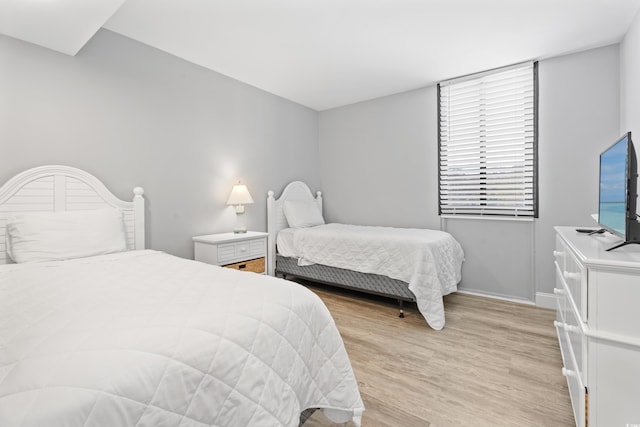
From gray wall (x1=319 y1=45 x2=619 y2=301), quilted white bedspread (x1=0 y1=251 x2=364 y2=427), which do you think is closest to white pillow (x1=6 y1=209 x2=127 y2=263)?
quilted white bedspread (x1=0 y1=251 x2=364 y2=427)

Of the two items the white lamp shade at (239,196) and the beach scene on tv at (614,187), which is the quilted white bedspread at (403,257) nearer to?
the white lamp shade at (239,196)

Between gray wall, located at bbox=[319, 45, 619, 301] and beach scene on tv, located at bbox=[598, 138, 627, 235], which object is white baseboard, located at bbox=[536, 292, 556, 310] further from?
beach scene on tv, located at bbox=[598, 138, 627, 235]

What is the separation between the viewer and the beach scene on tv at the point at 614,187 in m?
1.39

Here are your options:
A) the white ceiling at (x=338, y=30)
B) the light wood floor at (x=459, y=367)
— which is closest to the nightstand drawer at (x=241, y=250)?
the light wood floor at (x=459, y=367)

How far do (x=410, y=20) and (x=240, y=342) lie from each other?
8.33 ft

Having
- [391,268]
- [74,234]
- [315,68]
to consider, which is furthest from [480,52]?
[74,234]

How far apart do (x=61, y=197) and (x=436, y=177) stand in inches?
142

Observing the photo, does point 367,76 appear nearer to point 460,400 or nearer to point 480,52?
point 480,52

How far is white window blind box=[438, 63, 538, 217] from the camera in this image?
123 inches

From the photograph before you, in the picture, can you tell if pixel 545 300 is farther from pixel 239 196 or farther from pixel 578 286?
pixel 239 196

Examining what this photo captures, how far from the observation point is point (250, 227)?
3.73 m

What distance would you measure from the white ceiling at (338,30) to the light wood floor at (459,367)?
97.0 inches

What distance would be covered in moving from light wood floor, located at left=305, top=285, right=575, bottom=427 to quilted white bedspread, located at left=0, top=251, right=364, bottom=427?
46cm

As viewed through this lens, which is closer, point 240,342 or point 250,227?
point 240,342
